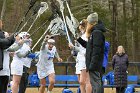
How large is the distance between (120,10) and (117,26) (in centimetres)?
184

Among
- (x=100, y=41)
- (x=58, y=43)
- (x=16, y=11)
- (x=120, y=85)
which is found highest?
(x=16, y=11)

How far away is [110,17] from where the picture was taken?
133 feet

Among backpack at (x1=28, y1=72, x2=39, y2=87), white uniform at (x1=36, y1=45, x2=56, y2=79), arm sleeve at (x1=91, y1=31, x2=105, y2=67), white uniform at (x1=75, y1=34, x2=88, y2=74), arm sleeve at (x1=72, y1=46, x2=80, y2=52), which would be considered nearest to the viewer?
arm sleeve at (x1=91, y1=31, x2=105, y2=67)

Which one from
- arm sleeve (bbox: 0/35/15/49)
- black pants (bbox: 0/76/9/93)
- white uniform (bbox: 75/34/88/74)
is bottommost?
black pants (bbox: 0/76/9/93)

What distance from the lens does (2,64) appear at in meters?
10.8

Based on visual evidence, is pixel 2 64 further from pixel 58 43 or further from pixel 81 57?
pixel 58 43

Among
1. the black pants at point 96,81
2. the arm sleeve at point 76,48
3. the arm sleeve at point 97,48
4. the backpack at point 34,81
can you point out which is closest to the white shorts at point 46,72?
the arm sleeve at point 76,48

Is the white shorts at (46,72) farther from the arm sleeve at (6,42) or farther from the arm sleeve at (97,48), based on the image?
the arm sleeve at (97,48)

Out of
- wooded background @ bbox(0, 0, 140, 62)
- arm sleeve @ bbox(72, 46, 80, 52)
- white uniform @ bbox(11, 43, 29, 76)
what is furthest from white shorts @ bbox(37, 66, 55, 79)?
wooded background @ bbox(0, 0, 140, 62)

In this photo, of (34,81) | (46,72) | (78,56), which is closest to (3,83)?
(78,56)

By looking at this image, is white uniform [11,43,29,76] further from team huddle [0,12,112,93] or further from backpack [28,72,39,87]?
A: backpack [28,72,39,87]

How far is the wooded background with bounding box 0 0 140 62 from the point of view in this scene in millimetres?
36781

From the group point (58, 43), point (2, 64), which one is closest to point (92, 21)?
point (2, 64)

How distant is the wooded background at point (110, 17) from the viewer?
121 feet
